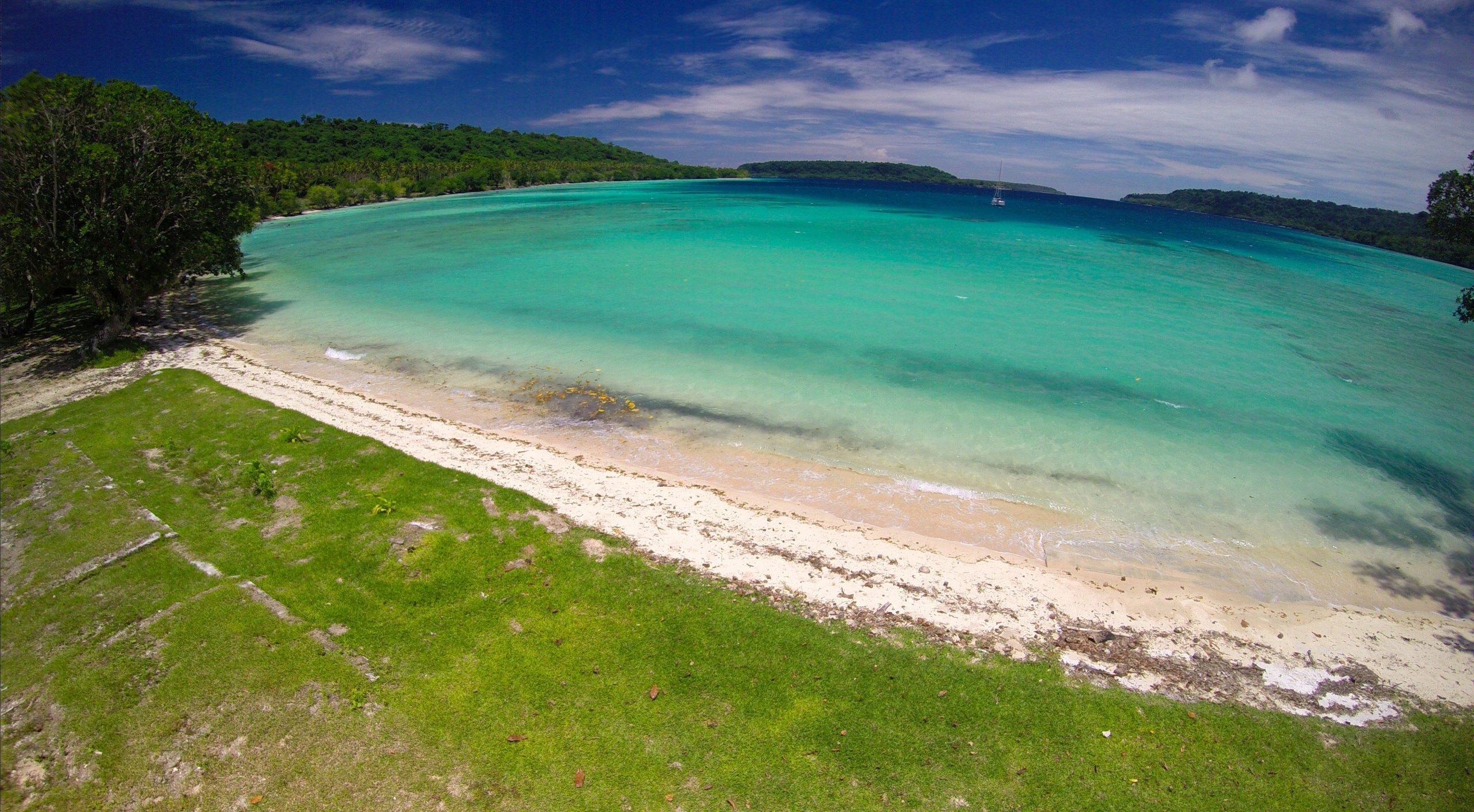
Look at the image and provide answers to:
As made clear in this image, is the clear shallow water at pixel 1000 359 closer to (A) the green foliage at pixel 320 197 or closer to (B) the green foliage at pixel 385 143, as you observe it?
(A) the green foliage at pixel 320 197

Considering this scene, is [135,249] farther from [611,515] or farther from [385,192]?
[385,192]

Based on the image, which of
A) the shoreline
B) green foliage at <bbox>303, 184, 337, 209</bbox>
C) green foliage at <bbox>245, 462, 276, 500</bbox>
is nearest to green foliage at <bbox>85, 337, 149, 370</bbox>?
the shoreline

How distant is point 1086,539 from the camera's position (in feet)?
35.0

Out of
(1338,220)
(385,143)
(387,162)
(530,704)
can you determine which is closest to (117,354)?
(530,704)

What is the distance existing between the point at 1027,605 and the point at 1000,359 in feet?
44.6

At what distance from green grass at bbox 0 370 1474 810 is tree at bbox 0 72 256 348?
9717 millimetres

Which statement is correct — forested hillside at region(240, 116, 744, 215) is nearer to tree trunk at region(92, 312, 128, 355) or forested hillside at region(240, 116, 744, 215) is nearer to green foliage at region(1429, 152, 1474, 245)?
tree trunk at region(92, 312, 128, 355)

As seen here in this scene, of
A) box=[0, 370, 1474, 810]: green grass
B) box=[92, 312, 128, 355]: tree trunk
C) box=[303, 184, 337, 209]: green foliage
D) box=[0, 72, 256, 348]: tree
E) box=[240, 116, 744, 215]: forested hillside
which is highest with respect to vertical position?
box=[240, 116, 744, 215]: forested hillside

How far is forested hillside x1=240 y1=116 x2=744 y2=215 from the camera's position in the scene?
7106 centimetres

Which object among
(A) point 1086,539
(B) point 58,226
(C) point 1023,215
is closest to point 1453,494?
(A) point 1086,539

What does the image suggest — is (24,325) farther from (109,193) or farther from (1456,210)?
(1456,210)

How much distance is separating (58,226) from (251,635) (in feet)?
51.9

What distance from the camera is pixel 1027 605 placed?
863cm

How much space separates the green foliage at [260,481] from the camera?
376 inches
